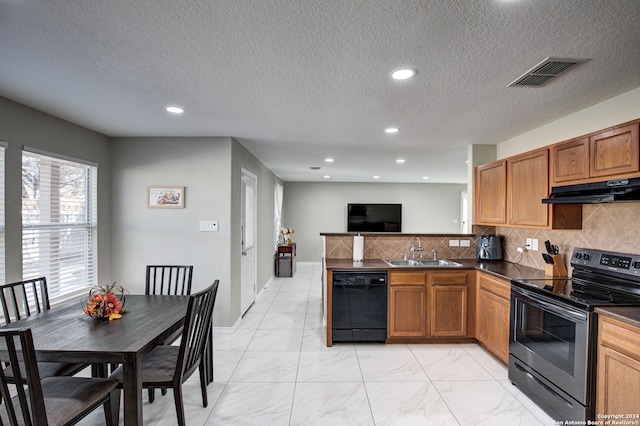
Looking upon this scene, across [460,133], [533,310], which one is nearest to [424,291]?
[533,310]

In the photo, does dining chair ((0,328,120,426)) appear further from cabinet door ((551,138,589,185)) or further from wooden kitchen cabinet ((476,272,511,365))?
cabinet door ((551,138,589,185))

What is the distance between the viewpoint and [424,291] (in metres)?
3.30

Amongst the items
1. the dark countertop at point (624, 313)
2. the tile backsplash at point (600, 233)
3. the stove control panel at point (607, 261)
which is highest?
the tile backsplash at point (600, 233)

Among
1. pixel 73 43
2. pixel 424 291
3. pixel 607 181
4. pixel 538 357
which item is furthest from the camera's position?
pixel 424 291

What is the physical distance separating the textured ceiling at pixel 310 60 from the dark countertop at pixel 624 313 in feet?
4.86

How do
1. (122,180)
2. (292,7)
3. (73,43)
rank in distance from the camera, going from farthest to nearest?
(122,180), (73,43), (292,7)

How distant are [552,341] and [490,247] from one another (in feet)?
5.32

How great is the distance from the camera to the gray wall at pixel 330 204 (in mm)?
8367

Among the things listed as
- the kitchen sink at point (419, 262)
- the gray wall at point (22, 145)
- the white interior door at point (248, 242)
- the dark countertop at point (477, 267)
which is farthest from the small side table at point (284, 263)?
the gray wall at point (22, 145)

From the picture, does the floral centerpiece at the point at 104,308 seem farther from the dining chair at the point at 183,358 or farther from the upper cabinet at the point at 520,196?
the upper cabinet at the point at 520,196

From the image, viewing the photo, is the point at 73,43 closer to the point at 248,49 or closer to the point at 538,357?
the point at 248,49

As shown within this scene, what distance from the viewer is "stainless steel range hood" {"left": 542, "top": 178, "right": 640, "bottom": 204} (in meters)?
1.94

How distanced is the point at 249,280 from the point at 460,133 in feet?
11.7

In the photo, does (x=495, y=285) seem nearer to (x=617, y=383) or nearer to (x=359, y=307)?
(x=617, y=383)
